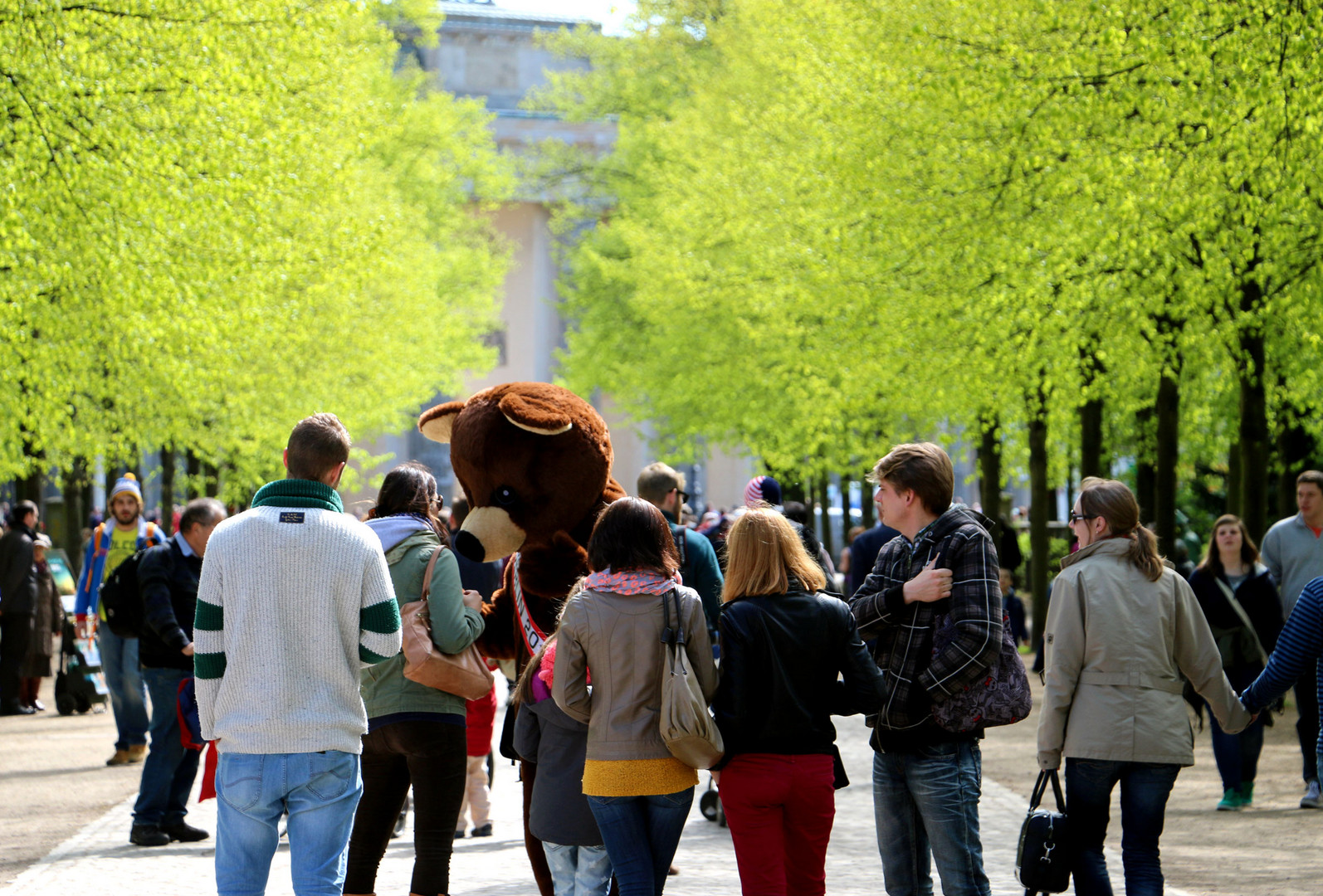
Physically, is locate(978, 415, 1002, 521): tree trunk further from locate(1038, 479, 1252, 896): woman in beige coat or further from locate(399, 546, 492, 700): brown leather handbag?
locate(399, 546, 492, 700): brown leather handbag

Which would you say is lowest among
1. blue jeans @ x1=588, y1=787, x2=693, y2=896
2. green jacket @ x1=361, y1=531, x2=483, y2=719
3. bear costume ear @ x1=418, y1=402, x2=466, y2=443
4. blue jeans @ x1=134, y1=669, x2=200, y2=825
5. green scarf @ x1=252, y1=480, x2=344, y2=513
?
→ blue jeans @ x1=134, y1=669, x2=200, y2=825

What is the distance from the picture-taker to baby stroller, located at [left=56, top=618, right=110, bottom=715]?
53.8ft

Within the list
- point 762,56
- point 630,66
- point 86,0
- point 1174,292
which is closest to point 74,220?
point 86,0

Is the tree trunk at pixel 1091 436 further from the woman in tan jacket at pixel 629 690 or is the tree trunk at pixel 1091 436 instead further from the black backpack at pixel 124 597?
the woman in tan jacket at pixel 629 690

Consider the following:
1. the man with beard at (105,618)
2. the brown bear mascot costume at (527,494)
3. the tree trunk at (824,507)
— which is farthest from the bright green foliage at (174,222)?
the tree trunk at (824,507)

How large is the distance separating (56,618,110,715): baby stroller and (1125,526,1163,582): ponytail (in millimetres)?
12408

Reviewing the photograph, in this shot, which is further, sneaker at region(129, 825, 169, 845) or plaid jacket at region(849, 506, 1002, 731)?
sneaker at region(129, 825, 169, 845)

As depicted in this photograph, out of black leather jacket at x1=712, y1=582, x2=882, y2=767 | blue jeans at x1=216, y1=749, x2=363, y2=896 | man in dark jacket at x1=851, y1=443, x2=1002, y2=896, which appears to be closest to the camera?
blue jeans at x1=216, y1=749, x2=363, y2=896

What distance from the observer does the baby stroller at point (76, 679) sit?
1639 cm

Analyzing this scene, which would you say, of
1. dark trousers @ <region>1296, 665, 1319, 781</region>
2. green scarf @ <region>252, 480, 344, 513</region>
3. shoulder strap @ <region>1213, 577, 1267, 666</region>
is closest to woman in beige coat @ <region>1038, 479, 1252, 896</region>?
green scarf @ <region>252, 480, 344, 513</region>

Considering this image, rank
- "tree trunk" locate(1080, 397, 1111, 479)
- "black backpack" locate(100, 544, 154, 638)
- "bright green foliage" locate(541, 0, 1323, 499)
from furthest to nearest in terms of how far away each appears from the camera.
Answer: "tree trunk" locate(1080, 397, 1111, 479), "bright green foliage" locate(541, 0, 1323, 499), "black backpack" locate(100, 544, 154, 638)

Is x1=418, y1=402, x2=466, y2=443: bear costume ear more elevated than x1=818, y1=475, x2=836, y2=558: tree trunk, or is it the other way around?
x1=418, y1=402, x2=466, y2=443: bear costume ear

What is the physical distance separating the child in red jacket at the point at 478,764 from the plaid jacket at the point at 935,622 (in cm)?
289

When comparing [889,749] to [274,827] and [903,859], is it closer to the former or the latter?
[903,859]
